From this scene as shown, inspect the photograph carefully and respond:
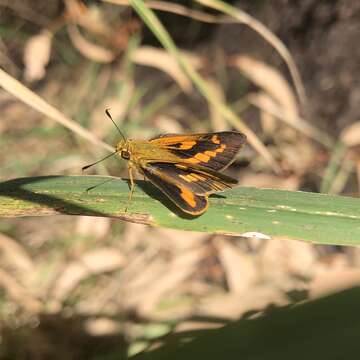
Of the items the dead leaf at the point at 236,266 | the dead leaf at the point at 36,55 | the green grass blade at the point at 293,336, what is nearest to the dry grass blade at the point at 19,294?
the dead leaf at the point at 236,266

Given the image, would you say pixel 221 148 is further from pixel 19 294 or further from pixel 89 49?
pixel 89 49

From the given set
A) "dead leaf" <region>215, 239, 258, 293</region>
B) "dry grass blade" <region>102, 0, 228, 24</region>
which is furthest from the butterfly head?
"dead leaf" <region>215, 239, 258, 293</region>

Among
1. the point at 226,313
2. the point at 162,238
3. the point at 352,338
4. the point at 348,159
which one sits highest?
the point at 348,159

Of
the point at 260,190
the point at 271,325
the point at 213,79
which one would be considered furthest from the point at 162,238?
the point at 271,325

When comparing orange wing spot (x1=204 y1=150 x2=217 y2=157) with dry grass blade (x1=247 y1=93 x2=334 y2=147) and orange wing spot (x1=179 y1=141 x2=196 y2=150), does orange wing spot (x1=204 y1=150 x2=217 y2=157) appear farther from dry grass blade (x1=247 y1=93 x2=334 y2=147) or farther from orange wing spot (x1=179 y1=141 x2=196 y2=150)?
dry grass blade (x1=247 y1=93 x2=334 y2=147)

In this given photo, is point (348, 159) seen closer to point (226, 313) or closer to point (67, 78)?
point (226, 313)

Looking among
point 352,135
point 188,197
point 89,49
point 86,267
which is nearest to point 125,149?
point 188,197

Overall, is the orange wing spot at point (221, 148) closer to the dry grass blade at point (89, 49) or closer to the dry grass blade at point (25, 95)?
the dry grass blade at point (25, 95)
